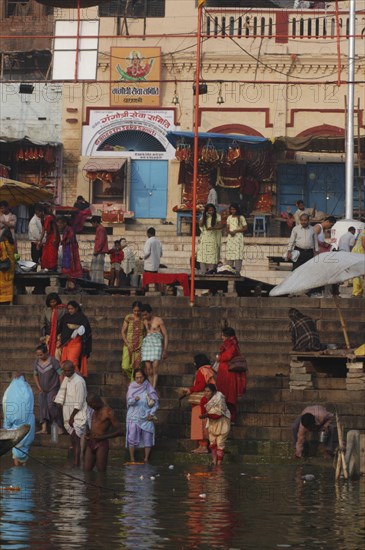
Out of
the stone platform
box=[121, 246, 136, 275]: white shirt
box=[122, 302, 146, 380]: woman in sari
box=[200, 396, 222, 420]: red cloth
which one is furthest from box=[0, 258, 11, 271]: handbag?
box=[200, 396, 222, 420]: red cloth

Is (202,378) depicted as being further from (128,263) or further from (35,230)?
(128,263)

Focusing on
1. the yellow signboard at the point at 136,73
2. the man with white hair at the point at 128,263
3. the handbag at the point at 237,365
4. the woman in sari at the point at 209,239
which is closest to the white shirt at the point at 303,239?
the woman in sari at the point at 209,239

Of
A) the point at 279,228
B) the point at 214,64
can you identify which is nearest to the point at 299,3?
the point at 214,64

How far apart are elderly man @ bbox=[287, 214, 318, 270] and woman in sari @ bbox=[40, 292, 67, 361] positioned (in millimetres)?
4846

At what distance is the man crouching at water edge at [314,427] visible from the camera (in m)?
17.6

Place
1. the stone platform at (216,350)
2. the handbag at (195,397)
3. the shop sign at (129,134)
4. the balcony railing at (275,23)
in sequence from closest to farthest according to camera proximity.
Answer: the handbag at (195,397) → the stone platform at (216,350) → the balcony railing at (275,23) → the shop sign at (129,134)

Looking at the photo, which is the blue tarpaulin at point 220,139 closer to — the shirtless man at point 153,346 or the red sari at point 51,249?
the red sari at point 51,249

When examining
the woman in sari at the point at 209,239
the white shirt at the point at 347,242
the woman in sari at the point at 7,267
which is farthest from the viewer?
the white shirt at the point at 347,242

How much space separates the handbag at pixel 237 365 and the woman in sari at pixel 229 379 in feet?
0.13

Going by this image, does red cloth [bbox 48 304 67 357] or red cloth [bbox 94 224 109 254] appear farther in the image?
red cloth [bbox 94 224 109 254]

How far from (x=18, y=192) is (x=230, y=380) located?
8.10 meters

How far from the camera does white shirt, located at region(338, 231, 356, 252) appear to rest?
2564 centimetres

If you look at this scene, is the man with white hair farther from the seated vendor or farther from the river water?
the river water

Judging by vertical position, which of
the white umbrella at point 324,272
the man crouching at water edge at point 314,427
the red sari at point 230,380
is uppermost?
the white umbrella at point 324,272
